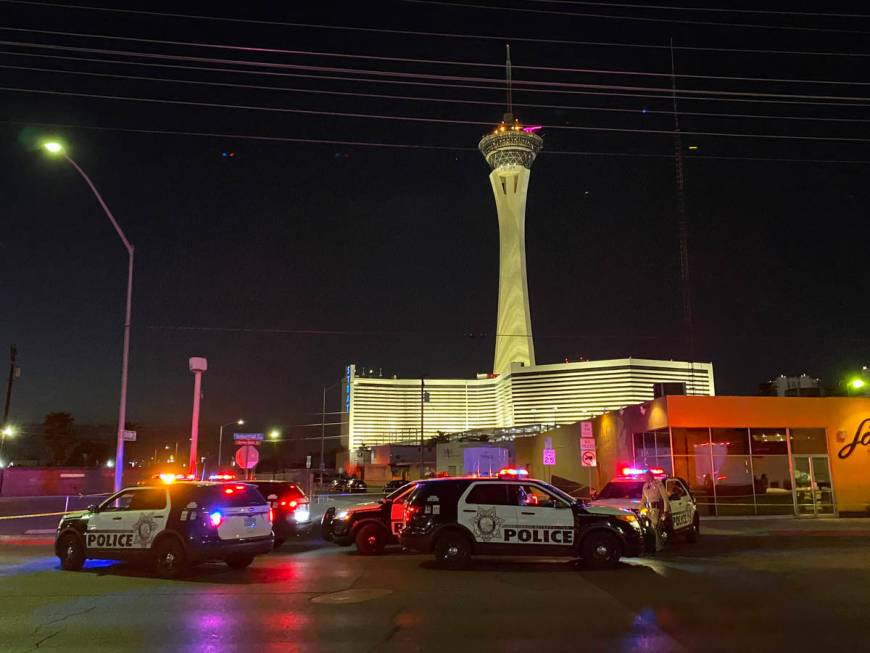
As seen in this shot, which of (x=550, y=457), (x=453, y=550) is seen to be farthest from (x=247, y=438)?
(x=453, y=550)

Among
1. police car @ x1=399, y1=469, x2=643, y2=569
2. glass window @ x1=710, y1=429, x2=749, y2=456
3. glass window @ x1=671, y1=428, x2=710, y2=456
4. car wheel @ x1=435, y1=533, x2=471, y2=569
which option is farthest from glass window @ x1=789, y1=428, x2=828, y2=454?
car wheel @ x1=435, y1=533, x2=471, y2=569

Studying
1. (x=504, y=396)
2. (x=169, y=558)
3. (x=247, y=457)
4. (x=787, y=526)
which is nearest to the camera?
(x=169, y=558)

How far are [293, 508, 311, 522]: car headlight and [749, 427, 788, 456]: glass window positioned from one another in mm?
17711

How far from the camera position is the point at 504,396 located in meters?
176

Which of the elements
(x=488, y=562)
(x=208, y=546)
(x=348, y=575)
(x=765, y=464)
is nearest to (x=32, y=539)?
(x=208, y=546)

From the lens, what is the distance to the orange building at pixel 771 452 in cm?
2709

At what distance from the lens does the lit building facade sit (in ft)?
540

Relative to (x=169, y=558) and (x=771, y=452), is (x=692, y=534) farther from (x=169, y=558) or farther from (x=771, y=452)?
(x=169, y=558)

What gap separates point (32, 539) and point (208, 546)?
9912 millimetres

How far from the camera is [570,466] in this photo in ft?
138

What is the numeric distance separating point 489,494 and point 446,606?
424cm

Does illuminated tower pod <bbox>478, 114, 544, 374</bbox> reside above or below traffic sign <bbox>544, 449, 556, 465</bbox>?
above

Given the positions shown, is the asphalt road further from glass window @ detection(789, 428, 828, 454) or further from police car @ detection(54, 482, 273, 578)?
glass window @ detection(789, 428, 828, 454)

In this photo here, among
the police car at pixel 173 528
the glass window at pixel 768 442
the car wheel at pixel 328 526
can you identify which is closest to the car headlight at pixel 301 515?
the car wheel at pixel 328 526
